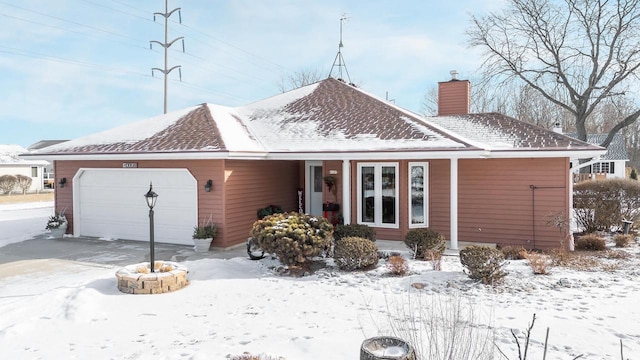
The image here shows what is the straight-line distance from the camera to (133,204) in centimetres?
1268

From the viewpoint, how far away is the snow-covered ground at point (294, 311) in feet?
17.0

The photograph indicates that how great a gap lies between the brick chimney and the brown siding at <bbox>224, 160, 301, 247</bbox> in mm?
5842

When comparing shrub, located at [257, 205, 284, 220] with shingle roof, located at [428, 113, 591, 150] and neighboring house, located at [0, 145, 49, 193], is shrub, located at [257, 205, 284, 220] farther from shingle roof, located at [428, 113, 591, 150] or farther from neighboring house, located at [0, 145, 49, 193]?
neighboring house, located at [0, 145, 49, 193]

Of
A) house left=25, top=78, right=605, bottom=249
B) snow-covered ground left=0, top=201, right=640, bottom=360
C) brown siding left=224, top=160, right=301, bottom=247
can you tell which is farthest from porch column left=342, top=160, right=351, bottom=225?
snow-covered ground left=0, top=201, right=640, bottom=360

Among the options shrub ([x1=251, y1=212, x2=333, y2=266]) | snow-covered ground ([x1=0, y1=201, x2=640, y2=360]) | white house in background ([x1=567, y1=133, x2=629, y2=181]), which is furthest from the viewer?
white house in background ([x1=567, y1=133, x2=629, y2=181])

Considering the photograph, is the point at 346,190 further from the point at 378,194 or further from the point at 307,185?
the point at 307,185

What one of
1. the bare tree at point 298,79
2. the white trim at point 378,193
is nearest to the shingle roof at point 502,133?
the white trim at point 378,193

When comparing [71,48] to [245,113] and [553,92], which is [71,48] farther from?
[553,92]

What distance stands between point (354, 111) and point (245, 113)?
4.04 meters

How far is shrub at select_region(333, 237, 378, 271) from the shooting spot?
8.58 metres

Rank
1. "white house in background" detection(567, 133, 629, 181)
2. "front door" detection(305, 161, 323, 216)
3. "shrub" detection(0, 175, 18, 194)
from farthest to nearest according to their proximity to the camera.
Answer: "white house in background" detection(567, 133, 629, 181) → "shrub" detection(0, 175, 18, 194) → "front door" detection(305, 161, 323, 216)

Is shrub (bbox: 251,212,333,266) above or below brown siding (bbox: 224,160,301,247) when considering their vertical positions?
below

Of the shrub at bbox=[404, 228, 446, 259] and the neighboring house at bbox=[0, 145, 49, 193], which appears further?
the neighboring house at bbox=[0, 145, 49, 193]

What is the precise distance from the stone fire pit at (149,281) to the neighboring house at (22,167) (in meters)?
29.9
